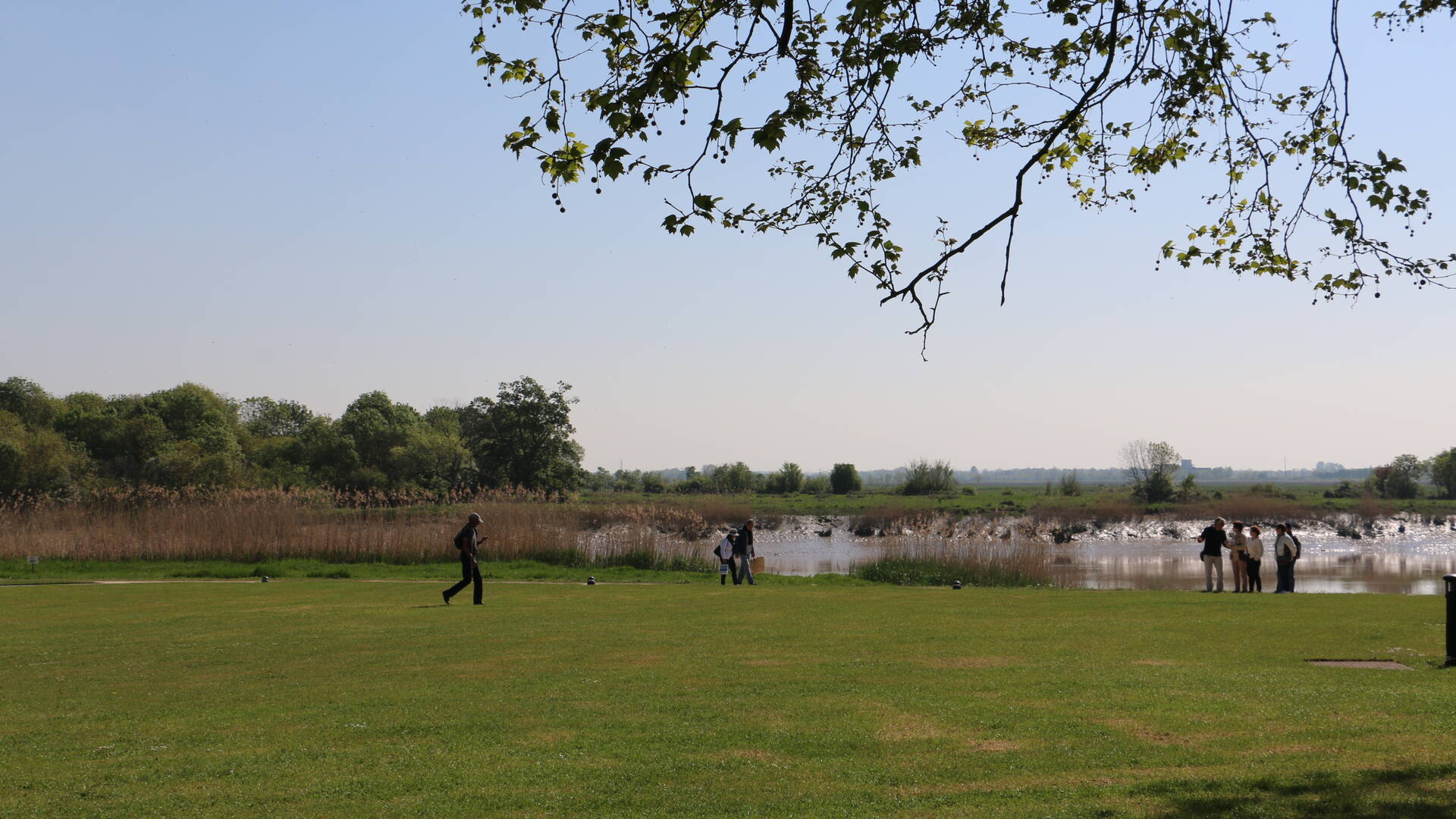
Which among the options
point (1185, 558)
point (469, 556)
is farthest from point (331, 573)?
point (1185, 558)

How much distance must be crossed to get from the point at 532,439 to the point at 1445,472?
7963 cm

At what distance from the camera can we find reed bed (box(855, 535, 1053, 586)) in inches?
1189

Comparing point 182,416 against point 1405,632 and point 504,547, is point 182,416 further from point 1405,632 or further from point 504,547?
point 1405,632

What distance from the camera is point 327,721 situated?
31.1 feet

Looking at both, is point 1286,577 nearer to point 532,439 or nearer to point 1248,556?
point 1248,556

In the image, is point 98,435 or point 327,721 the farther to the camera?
point 98,435

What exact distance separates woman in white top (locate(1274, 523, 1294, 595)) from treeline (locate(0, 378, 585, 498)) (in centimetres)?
4640

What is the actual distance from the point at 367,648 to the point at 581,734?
6229mm

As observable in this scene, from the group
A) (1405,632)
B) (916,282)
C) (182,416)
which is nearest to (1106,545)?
(1405,632)

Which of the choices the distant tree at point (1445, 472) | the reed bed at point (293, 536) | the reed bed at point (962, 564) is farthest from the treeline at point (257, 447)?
the distant tree at point (1445, 472)

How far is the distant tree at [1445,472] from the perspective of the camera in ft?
302

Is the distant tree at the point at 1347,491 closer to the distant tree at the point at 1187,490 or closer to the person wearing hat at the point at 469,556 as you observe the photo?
the distant tree at the point at 1187,490

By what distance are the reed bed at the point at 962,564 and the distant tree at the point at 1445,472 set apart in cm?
7848

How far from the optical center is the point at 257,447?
82.9 meters
